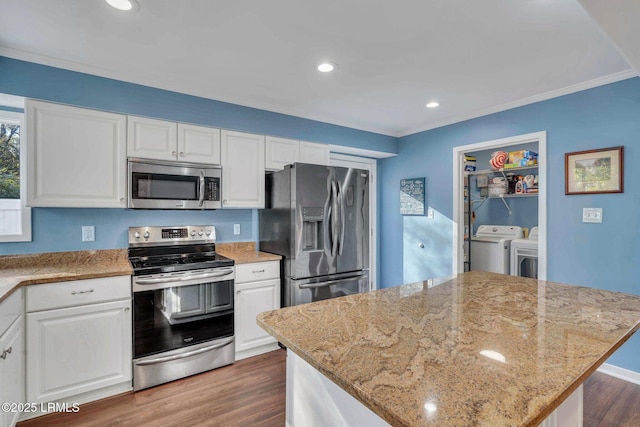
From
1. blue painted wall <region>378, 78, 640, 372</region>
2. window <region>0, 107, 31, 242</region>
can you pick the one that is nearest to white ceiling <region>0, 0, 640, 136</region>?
blue painted wall <region>378, 78, 640, 372</region>

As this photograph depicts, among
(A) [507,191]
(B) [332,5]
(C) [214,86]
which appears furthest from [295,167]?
(A) [507,191]

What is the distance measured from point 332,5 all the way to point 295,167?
1.44 meters

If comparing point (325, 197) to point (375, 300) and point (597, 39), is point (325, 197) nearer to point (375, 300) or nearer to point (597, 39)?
point (375, 300)

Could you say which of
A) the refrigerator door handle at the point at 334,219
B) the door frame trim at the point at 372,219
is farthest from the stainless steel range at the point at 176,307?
the door frame trim at the point at 372,219

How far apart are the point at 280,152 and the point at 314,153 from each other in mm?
458

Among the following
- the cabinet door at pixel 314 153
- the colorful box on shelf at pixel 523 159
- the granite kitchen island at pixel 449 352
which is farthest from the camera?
the colorful box on shelf at pixel 523 159

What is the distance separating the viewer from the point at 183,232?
292cm

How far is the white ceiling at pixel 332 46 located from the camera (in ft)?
5.83

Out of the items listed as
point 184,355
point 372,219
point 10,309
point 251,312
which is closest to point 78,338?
point 10,309

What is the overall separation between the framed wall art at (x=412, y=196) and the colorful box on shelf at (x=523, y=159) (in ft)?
3.90

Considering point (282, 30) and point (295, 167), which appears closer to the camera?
point (282, 30)

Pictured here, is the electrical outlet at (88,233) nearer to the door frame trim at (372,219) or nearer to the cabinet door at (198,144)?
the cabinet door at (198,144)

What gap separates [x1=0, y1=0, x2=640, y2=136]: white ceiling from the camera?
70.0 inches

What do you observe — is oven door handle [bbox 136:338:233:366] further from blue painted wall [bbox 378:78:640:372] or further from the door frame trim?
blue painted wall [bbox 378:78:640:372]
